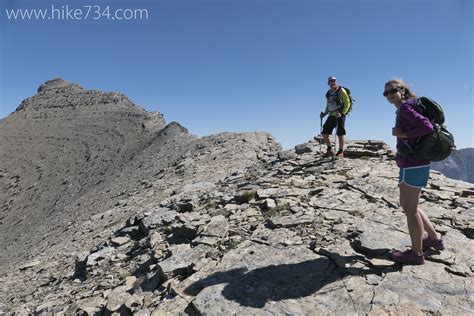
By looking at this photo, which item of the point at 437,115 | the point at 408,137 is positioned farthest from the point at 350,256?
the point at 437,115

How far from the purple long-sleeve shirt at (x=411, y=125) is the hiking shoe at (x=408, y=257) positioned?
1.69 metres

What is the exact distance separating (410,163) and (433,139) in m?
0.55

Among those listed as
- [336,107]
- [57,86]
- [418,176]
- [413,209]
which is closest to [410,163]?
[418,176]

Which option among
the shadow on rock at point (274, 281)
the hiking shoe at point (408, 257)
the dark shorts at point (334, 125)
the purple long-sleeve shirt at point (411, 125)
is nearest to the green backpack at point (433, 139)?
the purple long-sleeve shirt at point (411, 125)

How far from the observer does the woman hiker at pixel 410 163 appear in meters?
6.07

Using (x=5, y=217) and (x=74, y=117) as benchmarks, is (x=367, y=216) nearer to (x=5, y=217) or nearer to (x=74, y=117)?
(x=5, y=217)

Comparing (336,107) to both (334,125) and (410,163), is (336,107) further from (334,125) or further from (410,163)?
(410,163)

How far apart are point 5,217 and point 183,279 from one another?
36.7 meters

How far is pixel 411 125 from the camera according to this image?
6.14m

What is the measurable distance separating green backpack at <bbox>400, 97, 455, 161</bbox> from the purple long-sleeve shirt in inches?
4.3

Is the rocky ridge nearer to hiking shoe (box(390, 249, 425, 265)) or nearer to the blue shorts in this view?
hiking shoe (box(390, 249, 425, 265))

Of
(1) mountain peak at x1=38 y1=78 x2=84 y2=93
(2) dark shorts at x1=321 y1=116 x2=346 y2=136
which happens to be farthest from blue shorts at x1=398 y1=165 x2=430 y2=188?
(1) mountain peak at x1=38 y1=78 x2=84 y2=93

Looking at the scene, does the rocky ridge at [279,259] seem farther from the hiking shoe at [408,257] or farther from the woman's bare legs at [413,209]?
the woman's bare legs at [413,209]

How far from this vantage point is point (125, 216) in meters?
16.9
